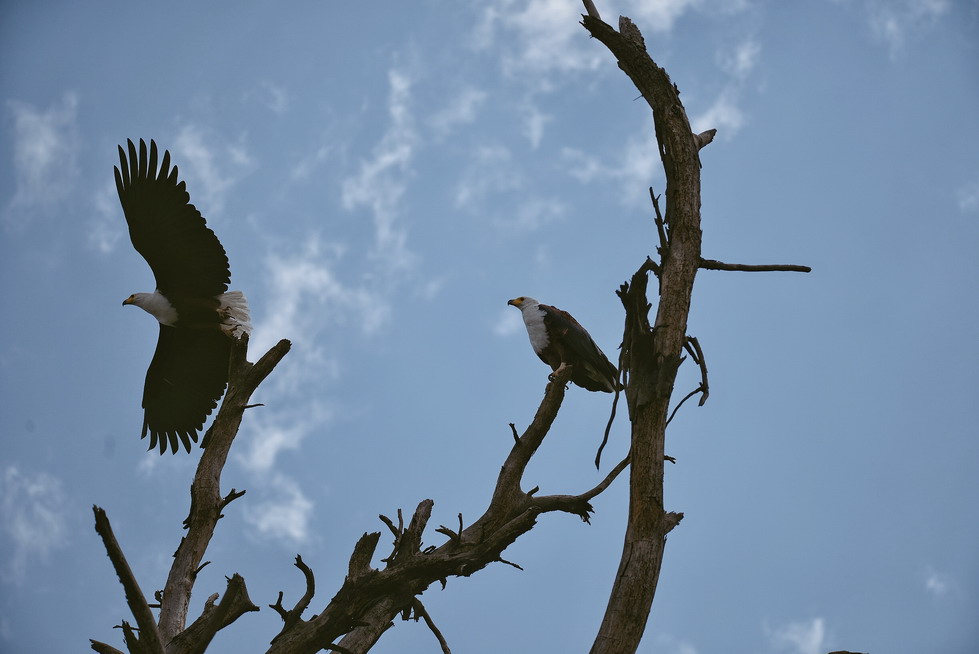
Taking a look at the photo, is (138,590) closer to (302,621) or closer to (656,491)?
(302,621)

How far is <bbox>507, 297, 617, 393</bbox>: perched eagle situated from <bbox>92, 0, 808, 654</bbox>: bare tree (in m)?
2.13

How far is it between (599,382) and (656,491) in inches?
142

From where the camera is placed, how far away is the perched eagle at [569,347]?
265 inches

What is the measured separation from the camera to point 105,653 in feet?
11.9

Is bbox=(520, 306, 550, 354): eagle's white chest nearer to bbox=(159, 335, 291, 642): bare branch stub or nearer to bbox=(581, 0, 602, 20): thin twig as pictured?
bbox=(159, 335, 291, 642): bare branch stub

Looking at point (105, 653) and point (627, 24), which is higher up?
point (627, 24)

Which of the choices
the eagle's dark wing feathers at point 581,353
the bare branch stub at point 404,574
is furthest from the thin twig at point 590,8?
the eagle's dark wing feathers at point 581,353

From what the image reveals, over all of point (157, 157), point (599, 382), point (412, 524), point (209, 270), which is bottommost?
point (412, 524)

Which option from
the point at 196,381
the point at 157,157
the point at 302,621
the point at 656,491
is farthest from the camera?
the point at 196,381

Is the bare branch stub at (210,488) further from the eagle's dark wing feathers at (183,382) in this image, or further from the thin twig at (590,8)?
the thin twig at (590,8)

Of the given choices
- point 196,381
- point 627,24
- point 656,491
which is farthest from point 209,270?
point 656,491

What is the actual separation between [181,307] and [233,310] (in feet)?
1.58

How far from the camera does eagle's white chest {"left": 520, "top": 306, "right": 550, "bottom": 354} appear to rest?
708 centimetres

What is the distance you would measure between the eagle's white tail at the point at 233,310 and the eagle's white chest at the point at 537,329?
2.47m
